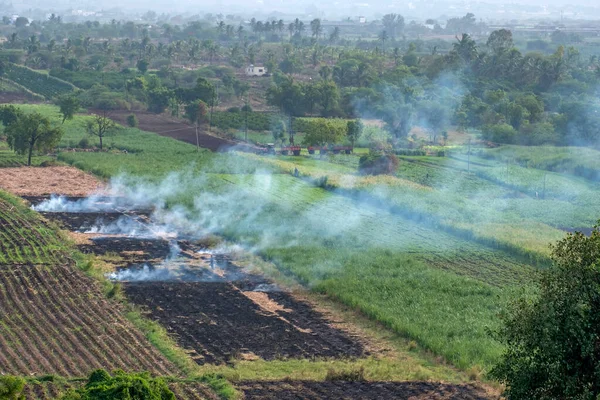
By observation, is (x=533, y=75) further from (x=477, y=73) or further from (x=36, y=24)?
(x=36, y=24)

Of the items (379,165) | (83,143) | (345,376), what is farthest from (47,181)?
(345,376)

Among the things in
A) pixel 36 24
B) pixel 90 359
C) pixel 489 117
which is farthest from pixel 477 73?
pixel 36 24

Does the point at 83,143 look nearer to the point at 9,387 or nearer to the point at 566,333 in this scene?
the point at 9,387

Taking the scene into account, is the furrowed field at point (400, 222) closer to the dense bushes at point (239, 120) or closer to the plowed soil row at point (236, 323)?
the plowed soil row at point (236, 323)

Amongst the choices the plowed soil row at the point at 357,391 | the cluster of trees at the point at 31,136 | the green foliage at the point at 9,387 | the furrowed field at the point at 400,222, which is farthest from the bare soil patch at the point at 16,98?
the green foliage at the point at 9,387

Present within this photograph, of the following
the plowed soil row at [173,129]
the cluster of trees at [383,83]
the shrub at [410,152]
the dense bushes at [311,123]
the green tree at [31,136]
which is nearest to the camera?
the green tree at [31,136]

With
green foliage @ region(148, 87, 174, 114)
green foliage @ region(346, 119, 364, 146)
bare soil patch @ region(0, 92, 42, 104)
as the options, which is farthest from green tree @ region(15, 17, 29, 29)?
green foliage @ region(346, 119, 364, 146)

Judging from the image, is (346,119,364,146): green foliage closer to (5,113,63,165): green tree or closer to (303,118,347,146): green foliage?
(303,118,347,146): green foliage
